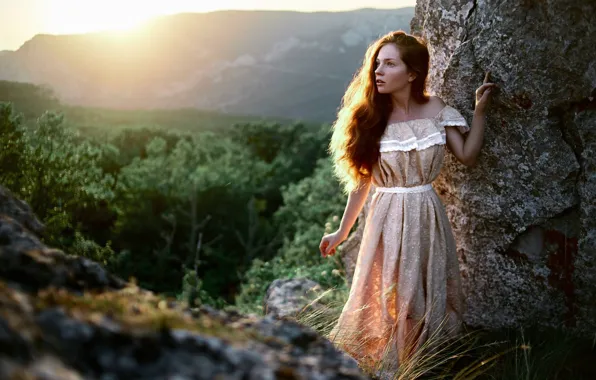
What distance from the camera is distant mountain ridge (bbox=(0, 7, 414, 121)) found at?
2153 centimetres

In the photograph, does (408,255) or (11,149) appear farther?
(11,149)

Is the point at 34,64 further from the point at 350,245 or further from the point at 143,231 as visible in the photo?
the point at 350,245

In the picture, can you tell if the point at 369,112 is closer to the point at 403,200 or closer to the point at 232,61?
→ the point at 403,200

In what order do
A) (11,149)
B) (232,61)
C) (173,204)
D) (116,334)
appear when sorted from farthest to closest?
1. (232,61)
2. (173,204)
3. (11,149)
4. (116,334)

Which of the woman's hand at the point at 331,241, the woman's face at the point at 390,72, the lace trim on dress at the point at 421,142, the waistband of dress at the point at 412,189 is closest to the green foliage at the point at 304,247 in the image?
the woman's hand at the point at 331,241

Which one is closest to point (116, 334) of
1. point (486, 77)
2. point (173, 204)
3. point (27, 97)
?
Result: point (486, 77)

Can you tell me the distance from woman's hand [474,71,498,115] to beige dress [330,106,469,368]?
0.40ft

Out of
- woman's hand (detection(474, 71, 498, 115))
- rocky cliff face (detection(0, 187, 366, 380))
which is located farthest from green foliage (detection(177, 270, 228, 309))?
rocky cliff face (detection(0, 187, 366, 380))

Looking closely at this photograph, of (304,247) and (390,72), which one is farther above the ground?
(390,72)

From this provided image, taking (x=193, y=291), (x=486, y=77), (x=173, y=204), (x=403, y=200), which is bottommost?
(x=193, y=291)

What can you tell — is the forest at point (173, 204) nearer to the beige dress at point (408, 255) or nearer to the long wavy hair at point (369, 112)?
the beige dress at point (408, 255)

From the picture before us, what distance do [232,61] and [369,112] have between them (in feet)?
99.5

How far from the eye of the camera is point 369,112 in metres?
3.79

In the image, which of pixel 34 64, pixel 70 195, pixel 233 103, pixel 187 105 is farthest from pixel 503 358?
pixel 233 103
